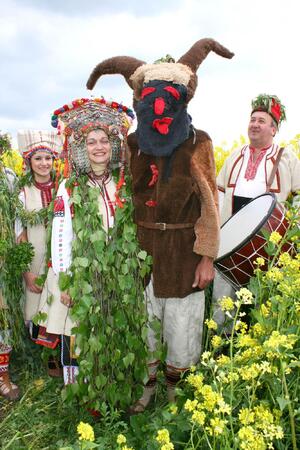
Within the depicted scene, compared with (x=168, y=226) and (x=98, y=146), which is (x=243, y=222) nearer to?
(x=168, y=226)

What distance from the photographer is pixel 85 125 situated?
270cm

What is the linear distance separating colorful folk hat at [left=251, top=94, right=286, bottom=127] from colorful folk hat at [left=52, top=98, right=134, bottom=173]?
4.91 feet

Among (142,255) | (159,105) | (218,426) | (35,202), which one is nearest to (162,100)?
(159,105)

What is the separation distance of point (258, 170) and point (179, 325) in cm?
148

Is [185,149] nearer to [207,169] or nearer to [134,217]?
[207,169]

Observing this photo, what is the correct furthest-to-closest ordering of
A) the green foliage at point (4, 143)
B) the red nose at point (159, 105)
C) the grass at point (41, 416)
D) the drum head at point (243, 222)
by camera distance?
1. the green foliage at point (4, 143)
2. the drum head at point (243, 222)
3. the grass at point (41, 416)
4. the red nose at point (159, 105)

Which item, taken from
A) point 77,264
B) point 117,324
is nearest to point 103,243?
point 77,264

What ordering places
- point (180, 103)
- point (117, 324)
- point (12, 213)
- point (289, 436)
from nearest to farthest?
point (289, 436) → point (180, 103) → point (117, 324) → point (12, 213)

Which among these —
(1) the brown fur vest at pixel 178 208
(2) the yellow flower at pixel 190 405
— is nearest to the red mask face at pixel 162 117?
(1) the brown fur vest at pixel 178 208

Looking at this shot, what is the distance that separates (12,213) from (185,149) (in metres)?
1.39

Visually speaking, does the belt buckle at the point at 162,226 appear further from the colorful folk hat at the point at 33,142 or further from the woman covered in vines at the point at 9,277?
the colorful folk hat at the point at 33,142

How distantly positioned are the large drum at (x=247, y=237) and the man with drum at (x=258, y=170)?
355 millimetres

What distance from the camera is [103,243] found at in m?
2.69

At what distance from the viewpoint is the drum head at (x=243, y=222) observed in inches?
120
